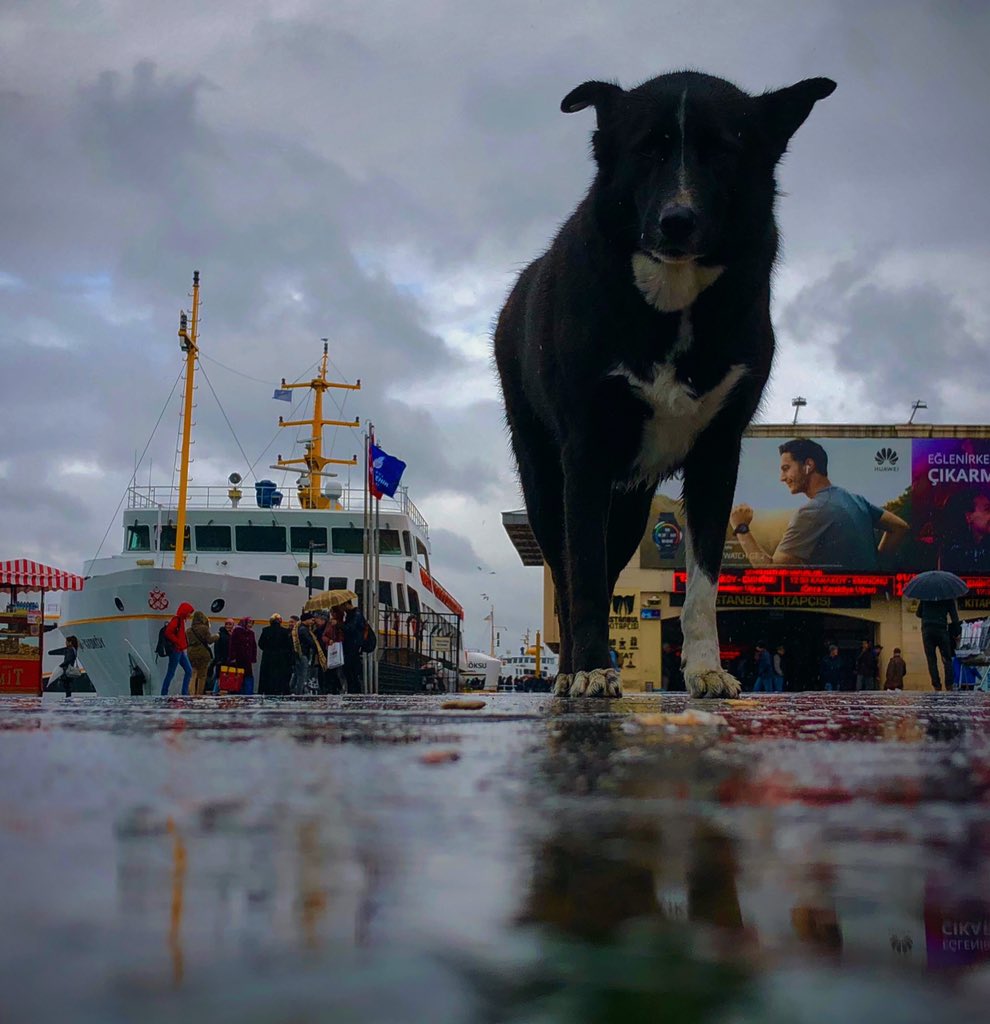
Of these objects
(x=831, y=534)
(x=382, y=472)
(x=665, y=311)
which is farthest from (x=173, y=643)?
(x=831, y=534)

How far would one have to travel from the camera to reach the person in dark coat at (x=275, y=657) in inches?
619

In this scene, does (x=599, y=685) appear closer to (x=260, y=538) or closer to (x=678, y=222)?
(x=678, y=222)

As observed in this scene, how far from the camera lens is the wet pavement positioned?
319mm

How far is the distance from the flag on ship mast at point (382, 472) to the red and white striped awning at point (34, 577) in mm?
6038

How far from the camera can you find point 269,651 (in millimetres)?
15828

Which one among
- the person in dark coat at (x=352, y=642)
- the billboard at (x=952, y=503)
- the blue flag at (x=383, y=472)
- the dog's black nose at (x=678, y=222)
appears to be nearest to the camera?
the dog's black nose at (x=678, y=222)

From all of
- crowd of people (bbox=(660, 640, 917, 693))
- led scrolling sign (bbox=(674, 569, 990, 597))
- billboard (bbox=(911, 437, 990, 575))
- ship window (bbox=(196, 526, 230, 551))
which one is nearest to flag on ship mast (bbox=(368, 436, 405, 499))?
ship window (bbox=(196, 526, 230, 551))

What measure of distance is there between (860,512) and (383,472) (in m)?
15.2

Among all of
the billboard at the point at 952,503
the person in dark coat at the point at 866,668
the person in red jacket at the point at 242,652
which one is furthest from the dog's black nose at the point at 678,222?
the billboard at the point at 952,503

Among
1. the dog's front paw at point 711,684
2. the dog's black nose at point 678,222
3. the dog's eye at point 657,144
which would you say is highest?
the dog's eye at point 657,144

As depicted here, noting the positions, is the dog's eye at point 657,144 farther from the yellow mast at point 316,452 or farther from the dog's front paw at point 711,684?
the yellow mast at point 316,452

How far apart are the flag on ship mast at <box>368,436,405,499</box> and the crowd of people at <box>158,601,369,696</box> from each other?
5069 mm

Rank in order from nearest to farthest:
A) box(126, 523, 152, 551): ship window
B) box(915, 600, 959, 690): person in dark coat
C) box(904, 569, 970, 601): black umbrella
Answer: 1. box(915, 600, 959, 690): person in dark coat
2. box(904, 569, 970, 601): black umbrella
3. box(126, 523, 152, 551): ship window

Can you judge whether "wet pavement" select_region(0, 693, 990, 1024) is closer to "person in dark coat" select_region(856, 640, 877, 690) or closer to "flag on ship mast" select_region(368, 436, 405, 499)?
"flag on ship mast" select_region(368, 436, 405, 499)
